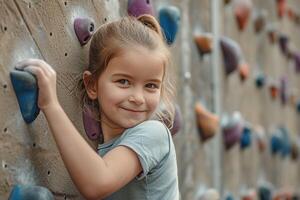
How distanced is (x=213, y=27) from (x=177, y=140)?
0.65 metres

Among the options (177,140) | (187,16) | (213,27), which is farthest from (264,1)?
(177,140)

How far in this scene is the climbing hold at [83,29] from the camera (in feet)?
5.86

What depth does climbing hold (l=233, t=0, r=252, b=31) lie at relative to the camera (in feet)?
11.5

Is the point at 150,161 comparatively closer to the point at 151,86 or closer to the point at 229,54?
the point at 151,86

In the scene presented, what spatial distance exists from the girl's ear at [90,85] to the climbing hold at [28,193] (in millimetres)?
207

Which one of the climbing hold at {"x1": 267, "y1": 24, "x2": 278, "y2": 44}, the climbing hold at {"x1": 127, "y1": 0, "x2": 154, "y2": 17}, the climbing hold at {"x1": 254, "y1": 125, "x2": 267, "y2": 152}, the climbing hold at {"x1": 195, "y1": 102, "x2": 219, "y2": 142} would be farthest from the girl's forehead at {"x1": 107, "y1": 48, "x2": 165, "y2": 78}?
the climbing hold at {"x1": 267, "y1": 24, "x2": 278, "y2": 44}

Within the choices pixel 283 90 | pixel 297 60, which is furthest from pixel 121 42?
pixel 297 60

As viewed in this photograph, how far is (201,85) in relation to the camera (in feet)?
9.70

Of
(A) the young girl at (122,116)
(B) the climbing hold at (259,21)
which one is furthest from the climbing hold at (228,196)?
(A) the young girl at (122,116)

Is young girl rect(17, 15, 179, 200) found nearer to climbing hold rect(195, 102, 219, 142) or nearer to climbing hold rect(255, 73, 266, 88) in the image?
climbing hold rect(195, 102, 219, 142)

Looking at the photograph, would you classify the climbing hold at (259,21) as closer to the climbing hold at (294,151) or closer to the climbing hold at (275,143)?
the climbing hold at (275,143)

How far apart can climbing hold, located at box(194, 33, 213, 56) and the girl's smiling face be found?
126 centimetres

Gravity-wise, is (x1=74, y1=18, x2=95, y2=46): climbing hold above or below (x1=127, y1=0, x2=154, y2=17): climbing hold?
above

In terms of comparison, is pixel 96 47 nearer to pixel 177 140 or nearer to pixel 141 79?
pixel 141 79
